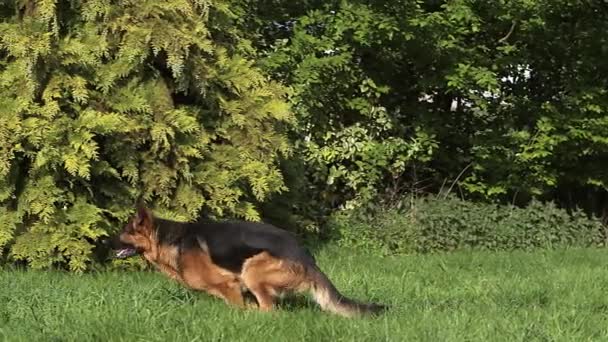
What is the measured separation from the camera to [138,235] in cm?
658

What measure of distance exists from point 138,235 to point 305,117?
5.49 metres

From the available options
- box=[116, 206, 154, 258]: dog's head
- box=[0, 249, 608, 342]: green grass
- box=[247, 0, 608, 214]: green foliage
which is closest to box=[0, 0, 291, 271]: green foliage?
box=[0, 249, 608, 342]: green grass

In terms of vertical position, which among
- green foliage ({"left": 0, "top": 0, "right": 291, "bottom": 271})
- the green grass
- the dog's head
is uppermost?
green foliage ({"left": 0, "top": 0, "right": 291, "bottom": 271})

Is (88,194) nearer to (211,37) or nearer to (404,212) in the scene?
(211,37)

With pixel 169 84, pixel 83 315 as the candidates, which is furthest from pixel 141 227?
pixel 169 84

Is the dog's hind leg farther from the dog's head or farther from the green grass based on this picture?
the dog's head

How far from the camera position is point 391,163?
12477 millimetres

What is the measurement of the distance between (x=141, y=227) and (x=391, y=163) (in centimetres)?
656

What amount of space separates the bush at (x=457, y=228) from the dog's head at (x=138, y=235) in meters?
4.93

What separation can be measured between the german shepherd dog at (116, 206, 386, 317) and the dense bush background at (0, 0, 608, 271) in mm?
1419

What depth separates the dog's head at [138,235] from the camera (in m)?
6.53

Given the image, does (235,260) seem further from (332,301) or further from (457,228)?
(457,228)

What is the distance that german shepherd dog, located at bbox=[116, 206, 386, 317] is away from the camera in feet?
19.4

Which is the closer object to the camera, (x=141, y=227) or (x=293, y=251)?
(x=293, y=251)
